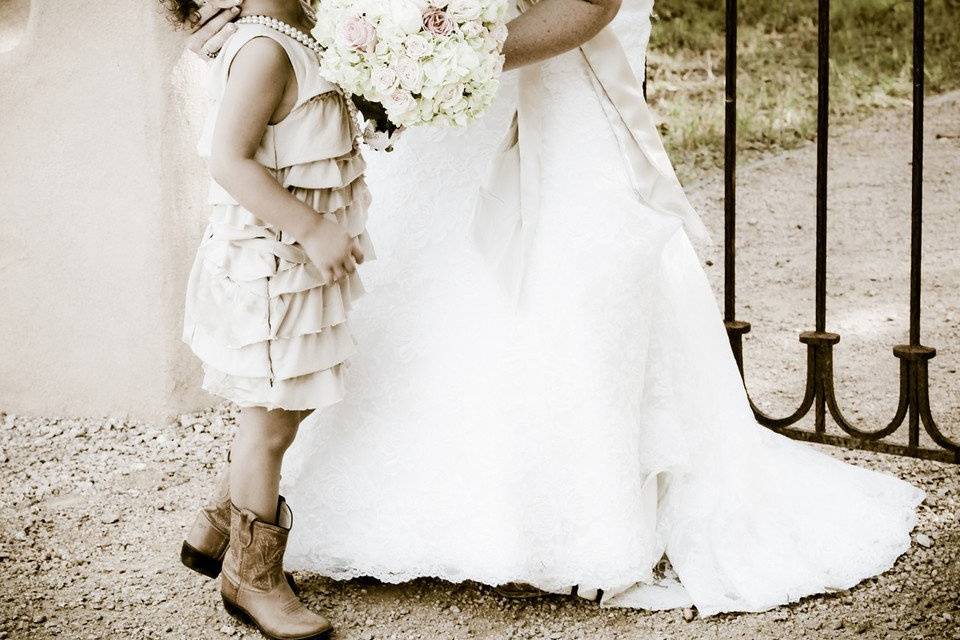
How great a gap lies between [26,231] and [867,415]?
9.66 ft

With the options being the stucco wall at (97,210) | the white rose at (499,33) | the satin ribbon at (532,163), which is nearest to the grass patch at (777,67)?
the stucco wall at (97,210)

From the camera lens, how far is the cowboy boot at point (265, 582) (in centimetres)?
269

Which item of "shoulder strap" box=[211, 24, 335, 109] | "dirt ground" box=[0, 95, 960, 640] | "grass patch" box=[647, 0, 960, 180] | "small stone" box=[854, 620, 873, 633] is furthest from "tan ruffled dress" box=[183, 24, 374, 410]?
"grass patch" box=[647, 0, 960, 180]

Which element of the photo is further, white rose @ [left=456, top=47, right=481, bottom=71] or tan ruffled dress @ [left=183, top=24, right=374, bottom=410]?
tan ruffled dress @ [left=183, top=24, right=374, bottom=410]

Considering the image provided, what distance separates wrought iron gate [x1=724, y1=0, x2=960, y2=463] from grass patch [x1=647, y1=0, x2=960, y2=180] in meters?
3.02

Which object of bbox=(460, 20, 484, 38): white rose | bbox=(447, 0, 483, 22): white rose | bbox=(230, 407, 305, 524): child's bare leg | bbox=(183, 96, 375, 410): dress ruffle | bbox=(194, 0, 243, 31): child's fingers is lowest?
bbox=(230, 407, 305, 524): child's bare leg

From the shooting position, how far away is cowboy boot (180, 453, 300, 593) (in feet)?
9.59

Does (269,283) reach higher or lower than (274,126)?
lower

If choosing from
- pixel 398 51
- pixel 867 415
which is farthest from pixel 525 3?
pixel 867 415

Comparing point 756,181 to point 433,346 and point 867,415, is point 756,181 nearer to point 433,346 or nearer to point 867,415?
point 867,415

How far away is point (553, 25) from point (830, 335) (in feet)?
4.80

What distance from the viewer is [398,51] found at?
7.75ft

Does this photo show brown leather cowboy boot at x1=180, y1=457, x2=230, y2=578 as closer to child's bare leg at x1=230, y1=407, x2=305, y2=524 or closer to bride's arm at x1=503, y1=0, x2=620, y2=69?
child's bare leg at x1=230, y1=407, x2=305, y2=524

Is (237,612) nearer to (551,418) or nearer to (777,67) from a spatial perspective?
(551,418)
